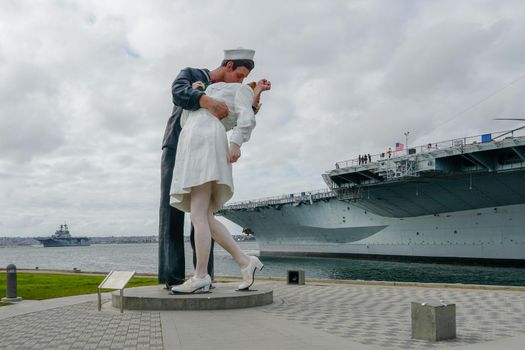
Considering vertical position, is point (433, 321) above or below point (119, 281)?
below

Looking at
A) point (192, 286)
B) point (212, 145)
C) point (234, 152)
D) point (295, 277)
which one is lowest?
point (295, 277)

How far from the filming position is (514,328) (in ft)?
22.6

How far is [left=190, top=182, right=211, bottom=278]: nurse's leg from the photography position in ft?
29.1

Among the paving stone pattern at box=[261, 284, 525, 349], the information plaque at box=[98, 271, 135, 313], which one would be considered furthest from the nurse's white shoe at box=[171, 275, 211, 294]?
the paving stone pattern at box=[261, 284, 525, 349]

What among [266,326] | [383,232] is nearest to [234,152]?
[266,326]

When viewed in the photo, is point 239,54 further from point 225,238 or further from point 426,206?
point 426,206

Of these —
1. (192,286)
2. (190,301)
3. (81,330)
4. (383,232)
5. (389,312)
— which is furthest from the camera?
(383,232)

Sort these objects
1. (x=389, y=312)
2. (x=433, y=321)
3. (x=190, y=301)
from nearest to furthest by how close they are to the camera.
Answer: (x=433, y=321)
(x=389, y=312)
(x=190, y=301)

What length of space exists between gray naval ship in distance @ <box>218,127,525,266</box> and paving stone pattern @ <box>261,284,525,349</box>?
19137 mm

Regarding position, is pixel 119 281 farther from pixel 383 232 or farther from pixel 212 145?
pixel 383 232

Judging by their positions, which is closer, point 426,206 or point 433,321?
point 433,321

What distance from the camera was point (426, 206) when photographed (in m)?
38.5

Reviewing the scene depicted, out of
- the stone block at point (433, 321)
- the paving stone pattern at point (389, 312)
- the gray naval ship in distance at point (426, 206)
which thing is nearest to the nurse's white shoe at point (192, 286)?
the paving stone pattern at point (389, 312)

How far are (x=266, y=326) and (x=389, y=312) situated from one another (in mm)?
2651
